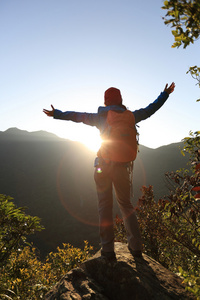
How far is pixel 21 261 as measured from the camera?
186 inches

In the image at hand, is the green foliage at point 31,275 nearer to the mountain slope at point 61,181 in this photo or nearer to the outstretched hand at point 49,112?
the outstretched hand at point 49,112

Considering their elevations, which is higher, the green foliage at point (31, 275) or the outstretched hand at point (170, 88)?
the outstretched hand at point (170, 88)

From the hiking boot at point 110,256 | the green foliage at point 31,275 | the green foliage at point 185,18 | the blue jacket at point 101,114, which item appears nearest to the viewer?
the green foliage at point 185,18

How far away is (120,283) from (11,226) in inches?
78.6

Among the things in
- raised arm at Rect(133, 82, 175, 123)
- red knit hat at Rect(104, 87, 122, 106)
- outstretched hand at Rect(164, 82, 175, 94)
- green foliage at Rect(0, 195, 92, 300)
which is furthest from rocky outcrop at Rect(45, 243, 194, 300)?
outstretched hand at Rect(164, 82, 175, 94)

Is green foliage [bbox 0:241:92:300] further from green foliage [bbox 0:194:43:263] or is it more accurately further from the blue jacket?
the blue jacket

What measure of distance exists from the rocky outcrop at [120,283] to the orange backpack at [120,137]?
135 centimetres

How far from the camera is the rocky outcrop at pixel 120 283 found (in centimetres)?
213

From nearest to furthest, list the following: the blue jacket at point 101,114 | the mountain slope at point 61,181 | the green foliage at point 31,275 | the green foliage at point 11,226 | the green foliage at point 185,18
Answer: the green foliage at point 185,18 < the blue jacket at point 101,114 < the green foliage at point 11,226 < the green foliage at point 31,275 < the mountain slope at point 61,181

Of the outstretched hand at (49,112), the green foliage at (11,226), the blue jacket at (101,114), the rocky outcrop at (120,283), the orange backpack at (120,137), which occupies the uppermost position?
the outstretched hand at (49,112)

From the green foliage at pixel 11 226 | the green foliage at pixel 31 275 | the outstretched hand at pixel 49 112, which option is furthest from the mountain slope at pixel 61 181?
the outstretched hand at pixel 49 112

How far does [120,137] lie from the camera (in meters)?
2.77

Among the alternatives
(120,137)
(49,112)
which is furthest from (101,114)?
(49,112)

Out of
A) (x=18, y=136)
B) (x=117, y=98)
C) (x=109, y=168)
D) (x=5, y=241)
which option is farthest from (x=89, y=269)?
(x=18, y=136)
